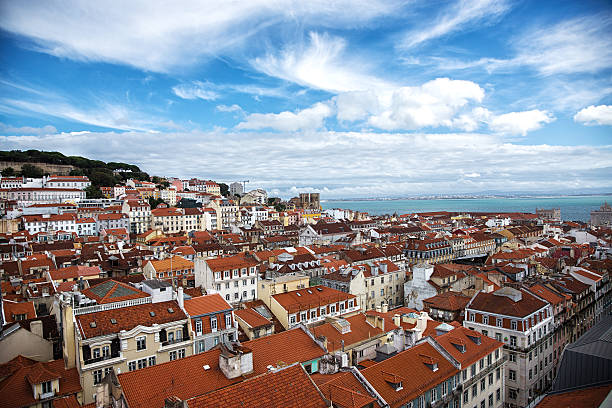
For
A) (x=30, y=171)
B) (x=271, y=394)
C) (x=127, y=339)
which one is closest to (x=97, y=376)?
(x=127, y=339)

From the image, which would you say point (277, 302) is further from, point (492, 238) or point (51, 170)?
point (51, 170)

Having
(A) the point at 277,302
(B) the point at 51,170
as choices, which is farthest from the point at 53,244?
(B) the point at 51,170

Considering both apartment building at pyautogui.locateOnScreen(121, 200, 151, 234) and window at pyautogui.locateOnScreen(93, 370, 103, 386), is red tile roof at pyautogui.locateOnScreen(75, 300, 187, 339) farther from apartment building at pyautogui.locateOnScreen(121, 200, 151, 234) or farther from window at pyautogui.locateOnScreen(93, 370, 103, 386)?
apartment building at pyautogui.locateOnScreen(121, 200, 151, 234)

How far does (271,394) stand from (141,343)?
1461cm

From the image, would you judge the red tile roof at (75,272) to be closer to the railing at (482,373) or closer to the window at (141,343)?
the window at (141,343)

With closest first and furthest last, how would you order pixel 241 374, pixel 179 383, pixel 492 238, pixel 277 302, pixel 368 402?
1. pixel 368 402
2. pixel 179 383
3. pixel 241 374
4. pixel 277 302
5. pixel 492 238

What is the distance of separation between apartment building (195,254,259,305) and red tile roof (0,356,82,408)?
18.9 meters

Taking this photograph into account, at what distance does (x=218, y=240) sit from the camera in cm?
8869

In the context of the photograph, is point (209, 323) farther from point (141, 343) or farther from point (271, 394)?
point (271, 394)

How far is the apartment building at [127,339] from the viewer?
22.7m

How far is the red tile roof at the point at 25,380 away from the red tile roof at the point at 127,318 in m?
2.81

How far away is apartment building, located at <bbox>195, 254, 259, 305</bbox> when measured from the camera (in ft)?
140

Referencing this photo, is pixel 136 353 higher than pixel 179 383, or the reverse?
pixel 179 383

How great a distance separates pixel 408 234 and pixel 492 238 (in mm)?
21345
